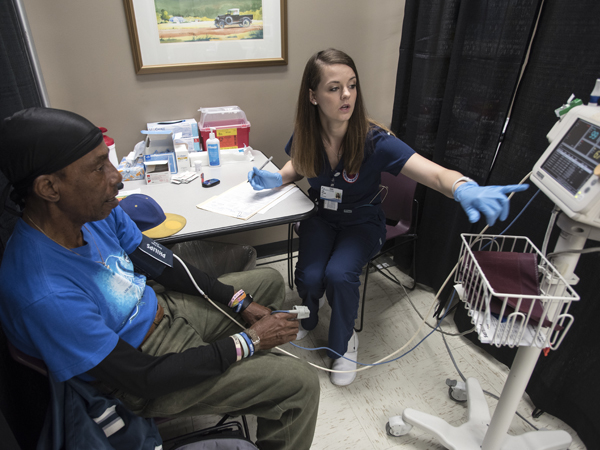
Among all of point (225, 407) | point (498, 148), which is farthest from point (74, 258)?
point (498, 148)

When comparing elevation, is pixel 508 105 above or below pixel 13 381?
above

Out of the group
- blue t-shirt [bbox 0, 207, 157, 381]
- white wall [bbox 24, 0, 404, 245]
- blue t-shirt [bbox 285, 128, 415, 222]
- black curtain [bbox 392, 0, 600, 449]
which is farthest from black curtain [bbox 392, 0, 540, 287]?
blue t-shirt [bbox 0, 207, 157, 381]

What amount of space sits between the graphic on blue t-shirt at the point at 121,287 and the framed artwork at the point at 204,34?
50.2 inches

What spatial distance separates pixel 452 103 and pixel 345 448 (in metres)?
1.64

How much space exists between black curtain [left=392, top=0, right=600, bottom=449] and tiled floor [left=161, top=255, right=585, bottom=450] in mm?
109

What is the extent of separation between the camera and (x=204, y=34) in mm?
2010

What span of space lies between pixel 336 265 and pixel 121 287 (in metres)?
0.87

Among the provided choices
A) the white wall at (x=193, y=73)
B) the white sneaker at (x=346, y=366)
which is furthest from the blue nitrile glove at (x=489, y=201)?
the white wall at (x=193, y=73)

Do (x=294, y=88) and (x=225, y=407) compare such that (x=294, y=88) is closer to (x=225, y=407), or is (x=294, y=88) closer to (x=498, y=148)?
(x=498, y=148)

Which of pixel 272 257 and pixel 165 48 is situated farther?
pixel 272 257

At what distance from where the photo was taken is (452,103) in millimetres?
1851

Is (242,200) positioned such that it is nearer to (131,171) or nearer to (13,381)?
(131,171)

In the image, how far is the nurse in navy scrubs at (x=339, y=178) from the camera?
1.59 metres

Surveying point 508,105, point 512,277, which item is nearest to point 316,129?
point 508,105
